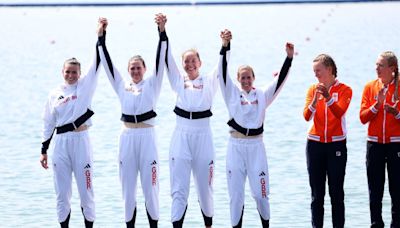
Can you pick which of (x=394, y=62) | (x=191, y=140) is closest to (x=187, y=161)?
(x=191, y=140)

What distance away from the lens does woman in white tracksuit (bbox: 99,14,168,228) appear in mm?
13570

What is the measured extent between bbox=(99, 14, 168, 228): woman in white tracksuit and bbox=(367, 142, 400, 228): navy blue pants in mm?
2447

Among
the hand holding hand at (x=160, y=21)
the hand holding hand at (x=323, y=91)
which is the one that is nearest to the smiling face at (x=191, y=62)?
the hand holding hand at (x=160, y=21)

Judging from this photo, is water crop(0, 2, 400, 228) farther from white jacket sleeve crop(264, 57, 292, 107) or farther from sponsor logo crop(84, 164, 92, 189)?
white jacket sleeve crop(264, 57, 292, 107)

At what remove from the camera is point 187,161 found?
13.6 m

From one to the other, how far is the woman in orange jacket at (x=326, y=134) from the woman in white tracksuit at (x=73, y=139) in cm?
254

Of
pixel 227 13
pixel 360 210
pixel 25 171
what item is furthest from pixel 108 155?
pixel 227 13

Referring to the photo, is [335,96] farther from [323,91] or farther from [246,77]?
[246,77]

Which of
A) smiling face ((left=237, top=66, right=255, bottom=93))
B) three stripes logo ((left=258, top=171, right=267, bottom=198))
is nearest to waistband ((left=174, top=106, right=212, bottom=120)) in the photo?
smiling face ((left=237, top=66, right=255, bottom=93))

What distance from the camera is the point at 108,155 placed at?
74.8 feet

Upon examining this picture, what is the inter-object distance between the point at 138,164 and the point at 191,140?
2.21ft

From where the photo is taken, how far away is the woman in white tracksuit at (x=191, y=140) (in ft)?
44.5

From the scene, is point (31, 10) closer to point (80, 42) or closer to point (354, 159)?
point (80, 42)

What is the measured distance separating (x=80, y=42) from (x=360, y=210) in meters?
34.8
